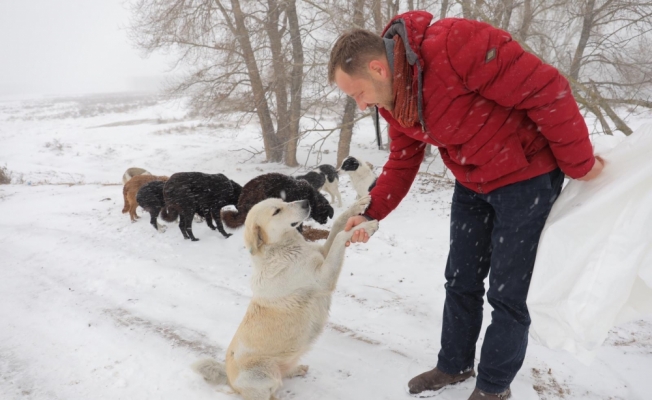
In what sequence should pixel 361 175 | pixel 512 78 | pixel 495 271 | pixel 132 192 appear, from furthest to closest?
pixel 361 175 → pixel 132 192 → pixel 495 271 → pixel 512 78

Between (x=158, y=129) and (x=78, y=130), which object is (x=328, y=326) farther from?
(x=78, y=130)

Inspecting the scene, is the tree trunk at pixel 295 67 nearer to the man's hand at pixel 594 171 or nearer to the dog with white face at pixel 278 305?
the dog with white face at pixel 278 305

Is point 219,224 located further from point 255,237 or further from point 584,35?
point 584,35

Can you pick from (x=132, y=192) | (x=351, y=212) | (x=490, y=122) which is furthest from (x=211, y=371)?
(x=132, y=192)

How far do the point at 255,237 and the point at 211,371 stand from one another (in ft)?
3.94

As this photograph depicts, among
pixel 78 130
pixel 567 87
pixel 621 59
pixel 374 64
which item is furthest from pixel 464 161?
pixel 78 130

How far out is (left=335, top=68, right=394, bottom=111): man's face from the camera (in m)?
1.94

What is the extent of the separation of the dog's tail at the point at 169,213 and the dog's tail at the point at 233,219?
0.92 metres

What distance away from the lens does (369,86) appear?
198 centimetres

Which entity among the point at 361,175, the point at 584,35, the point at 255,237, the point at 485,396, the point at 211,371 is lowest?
the point at 211,371

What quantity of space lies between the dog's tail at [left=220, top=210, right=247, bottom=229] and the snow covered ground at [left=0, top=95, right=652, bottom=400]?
1.25 ft

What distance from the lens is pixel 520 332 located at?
2.27 metres

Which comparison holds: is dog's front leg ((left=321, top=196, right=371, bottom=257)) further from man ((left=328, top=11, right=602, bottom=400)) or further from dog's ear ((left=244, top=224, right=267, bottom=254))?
man ((left=328, top=11, right=602, bottom=400))

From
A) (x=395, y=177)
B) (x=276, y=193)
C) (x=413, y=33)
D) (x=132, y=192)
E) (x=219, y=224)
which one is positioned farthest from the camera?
(x=132, y=192)
